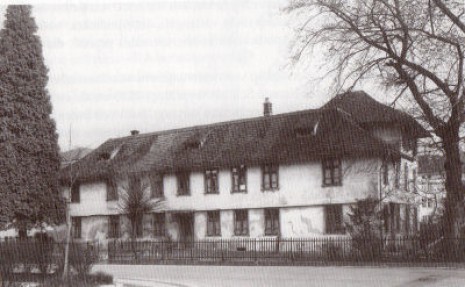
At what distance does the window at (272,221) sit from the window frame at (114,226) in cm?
1197

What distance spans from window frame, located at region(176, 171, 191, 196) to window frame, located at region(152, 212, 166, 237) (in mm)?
2010

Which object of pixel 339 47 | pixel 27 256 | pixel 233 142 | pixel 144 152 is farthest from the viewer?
pixel 144 152

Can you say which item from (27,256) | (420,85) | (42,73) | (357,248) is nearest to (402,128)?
(420,85)

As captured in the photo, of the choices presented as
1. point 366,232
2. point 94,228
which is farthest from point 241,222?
point 94,228

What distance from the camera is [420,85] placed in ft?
82.5

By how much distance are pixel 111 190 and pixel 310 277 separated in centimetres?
2656

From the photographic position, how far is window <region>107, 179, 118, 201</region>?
4306cm

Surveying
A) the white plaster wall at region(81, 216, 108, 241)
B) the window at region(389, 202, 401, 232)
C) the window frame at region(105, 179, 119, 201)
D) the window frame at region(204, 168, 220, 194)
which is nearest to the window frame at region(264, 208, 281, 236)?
the window frame at region(204, 168, 220, 194)

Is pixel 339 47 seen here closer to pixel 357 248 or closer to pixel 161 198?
pixel 357 248

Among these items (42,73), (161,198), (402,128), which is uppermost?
(42,73)

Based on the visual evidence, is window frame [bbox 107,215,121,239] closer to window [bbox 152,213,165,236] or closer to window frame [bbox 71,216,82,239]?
window [bbox 152,213,165,236]

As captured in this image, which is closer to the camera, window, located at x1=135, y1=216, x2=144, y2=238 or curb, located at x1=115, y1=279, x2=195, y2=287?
curb, located at x1=115, y1=279, x2=195, y2=287

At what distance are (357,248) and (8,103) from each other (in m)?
16.0

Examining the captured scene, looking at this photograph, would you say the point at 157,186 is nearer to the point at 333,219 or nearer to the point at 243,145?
the point at 243,145
